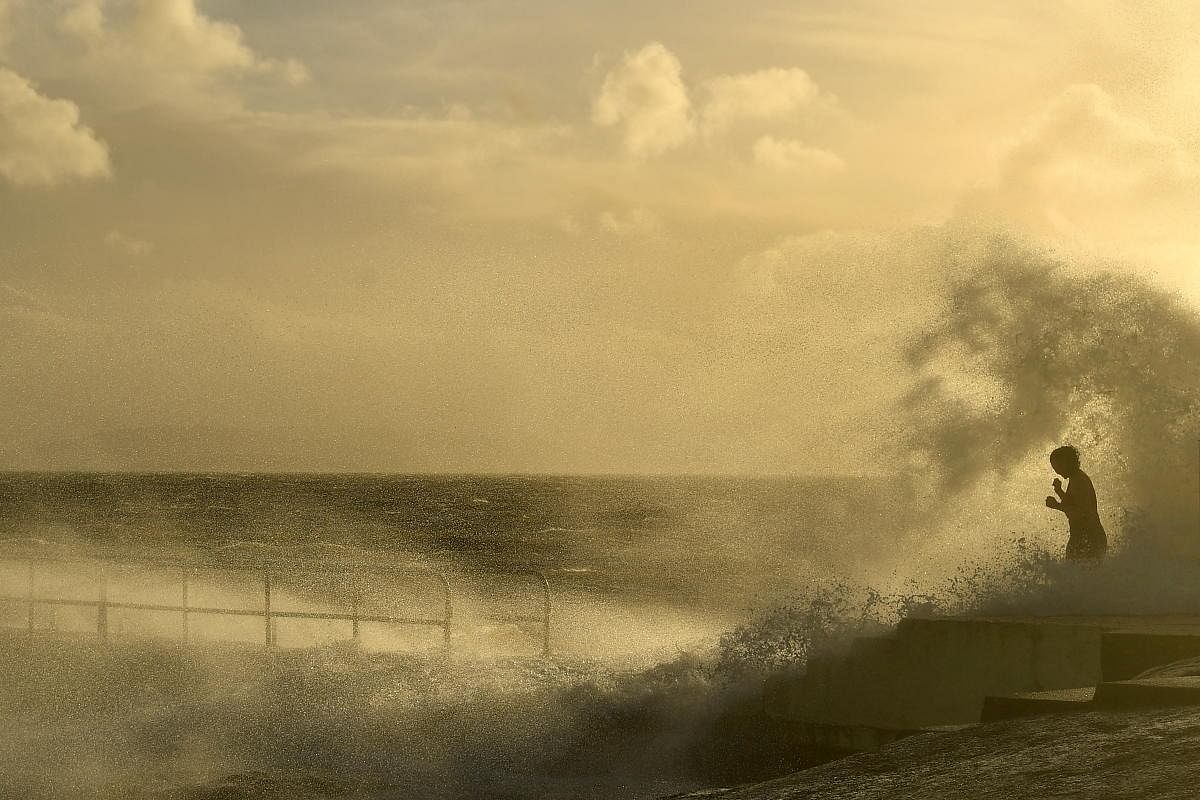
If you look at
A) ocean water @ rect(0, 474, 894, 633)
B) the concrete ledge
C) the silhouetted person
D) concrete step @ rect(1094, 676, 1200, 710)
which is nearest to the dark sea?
ocean water @ rect(0, 474, 894, 633)

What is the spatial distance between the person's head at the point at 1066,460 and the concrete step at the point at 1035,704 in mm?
4748

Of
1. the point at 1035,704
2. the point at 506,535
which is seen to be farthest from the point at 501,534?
the point at 1035,704

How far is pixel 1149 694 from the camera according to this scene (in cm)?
556

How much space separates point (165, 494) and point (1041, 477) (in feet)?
364

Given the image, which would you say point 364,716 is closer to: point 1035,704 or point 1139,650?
point 1139,650

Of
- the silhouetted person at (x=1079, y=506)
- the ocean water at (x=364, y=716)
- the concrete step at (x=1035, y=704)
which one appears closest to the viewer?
the concrete step at (x=1035, y=704)

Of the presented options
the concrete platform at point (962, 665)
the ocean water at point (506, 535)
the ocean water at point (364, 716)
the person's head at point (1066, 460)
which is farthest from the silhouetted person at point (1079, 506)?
the ocean water at point (506, 535)

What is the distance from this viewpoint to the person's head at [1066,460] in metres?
11.0

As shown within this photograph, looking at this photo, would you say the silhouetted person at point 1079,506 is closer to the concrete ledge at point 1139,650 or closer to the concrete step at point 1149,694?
the concrete ledge at point 1139,650

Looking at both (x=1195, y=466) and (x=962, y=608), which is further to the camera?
(x=1195, y=466)

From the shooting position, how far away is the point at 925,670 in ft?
29.0

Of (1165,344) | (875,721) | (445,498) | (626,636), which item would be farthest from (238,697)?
(445,498)

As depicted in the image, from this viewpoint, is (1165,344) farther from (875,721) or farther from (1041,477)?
(875,721)

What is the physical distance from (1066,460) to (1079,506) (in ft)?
1.30
